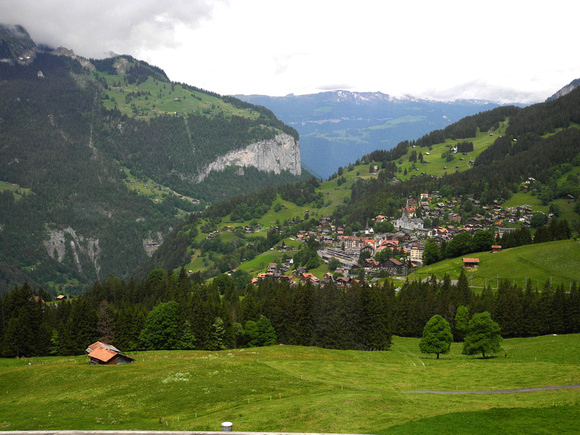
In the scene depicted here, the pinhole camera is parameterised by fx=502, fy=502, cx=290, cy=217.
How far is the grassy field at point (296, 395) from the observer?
1231 inches

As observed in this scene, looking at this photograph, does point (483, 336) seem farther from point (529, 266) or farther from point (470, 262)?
point (470, 262)

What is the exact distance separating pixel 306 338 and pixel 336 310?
25.4 feet

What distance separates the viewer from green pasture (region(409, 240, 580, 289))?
119m

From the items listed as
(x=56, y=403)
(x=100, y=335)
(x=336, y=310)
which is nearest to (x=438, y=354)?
(x=336, y=310)

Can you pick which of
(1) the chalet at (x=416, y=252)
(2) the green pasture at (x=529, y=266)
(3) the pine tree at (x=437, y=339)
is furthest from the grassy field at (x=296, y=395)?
(1) the chalet at (x=416, y=252)

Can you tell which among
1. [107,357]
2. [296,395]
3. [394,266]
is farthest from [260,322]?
[394,266]

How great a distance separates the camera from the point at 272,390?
44094 millimetres

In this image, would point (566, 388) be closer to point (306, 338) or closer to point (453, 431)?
point (453, 431)

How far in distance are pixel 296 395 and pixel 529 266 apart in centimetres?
10294

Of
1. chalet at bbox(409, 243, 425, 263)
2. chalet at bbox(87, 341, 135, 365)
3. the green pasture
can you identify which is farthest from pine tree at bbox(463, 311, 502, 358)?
chalet at bbox(409, 243, 425, 263)

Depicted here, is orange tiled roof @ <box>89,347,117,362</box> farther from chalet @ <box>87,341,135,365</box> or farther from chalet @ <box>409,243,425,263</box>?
chalet @ <box>409,243,425,263</box>

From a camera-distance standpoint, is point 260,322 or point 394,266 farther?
point 394,266

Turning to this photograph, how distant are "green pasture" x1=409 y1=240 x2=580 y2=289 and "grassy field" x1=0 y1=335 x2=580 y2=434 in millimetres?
54690

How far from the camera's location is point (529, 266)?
126000 mm
